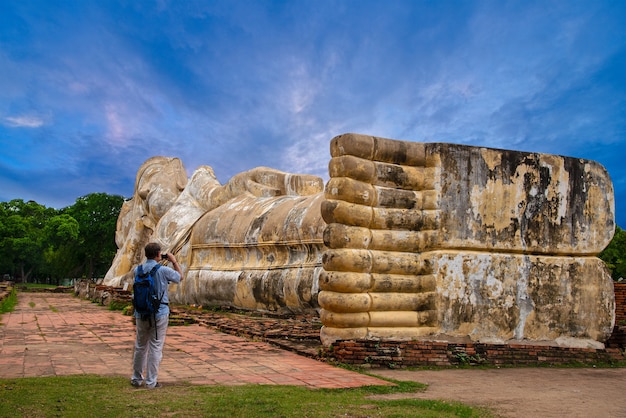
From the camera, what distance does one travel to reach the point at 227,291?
482 inches

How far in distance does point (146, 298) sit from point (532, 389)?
Answer: 11.6ft

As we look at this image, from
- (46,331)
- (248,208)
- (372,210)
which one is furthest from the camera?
(248,208)

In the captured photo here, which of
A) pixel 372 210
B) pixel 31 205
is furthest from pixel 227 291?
pixel 31 205

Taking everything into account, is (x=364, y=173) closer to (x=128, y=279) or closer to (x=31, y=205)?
(x=128, y=279)

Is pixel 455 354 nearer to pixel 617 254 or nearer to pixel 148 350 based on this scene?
pixel 148 350

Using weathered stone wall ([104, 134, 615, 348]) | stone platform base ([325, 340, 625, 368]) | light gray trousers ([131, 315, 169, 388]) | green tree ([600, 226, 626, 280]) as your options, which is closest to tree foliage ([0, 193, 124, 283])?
green tree ([600, 226, 626, 280])

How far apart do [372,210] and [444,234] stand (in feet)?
3.12

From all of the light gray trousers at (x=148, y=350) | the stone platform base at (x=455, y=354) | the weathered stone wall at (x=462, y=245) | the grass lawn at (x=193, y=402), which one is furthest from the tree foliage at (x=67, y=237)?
the grass lawn at (x=193, y=402)

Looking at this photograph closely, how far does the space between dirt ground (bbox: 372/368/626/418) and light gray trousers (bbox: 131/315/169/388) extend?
217cm

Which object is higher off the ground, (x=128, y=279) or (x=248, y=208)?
(x=248, y=208)

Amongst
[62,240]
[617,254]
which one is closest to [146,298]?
[617,254]

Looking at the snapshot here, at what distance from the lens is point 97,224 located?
36.3 m

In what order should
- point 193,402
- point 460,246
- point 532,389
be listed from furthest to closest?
1. point 460,246
2. point 532,389
3. point 193,402

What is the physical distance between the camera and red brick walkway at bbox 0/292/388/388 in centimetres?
533
